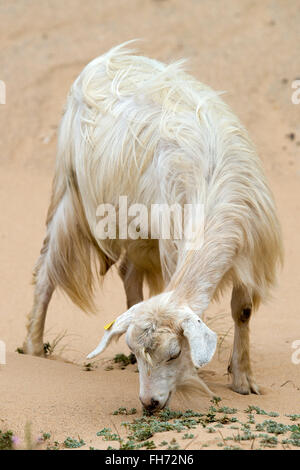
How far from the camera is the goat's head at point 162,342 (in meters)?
4.51

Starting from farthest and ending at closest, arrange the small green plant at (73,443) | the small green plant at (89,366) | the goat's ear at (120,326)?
the small green plant at (89,366) < the goat's ear at (120,326) < the small green plant at (73,443)

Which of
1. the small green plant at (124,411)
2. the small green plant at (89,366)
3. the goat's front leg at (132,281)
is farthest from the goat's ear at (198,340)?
the goat's front leg at (132,281)

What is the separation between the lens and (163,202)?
5488mm

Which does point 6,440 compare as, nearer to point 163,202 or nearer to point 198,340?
point 198,340

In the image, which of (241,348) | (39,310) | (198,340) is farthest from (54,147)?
(198,340)

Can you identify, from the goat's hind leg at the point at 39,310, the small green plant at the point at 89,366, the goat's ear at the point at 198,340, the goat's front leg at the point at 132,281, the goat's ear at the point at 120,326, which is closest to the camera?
the goat's ear at the point at 198,340

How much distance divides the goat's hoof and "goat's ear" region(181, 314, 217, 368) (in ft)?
5.16

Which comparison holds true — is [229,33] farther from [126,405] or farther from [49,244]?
[126,405]

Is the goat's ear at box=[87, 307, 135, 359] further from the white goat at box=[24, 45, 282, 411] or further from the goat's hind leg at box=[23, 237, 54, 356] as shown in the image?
the goat's hind leg at box=[23, 237, 54, 356]

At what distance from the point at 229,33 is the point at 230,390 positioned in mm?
9776

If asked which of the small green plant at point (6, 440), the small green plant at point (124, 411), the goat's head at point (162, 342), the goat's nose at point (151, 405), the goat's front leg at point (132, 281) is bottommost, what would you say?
the small green plant at point (6, 440)

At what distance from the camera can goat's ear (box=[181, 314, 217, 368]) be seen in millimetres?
4430

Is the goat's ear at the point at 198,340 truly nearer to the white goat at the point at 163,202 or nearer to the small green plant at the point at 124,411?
the white goat at the point at 163,202

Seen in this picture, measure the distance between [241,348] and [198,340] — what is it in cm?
178
